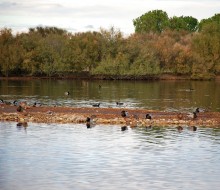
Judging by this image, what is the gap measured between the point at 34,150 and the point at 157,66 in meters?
108

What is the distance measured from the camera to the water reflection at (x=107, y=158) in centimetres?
2817

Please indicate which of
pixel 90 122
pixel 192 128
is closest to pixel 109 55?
pixel 90 122

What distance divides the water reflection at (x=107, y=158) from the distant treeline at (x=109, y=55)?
94.7m

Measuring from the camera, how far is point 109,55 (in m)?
144

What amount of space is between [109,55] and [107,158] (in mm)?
111578

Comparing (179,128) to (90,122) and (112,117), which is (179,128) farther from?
(90,122)

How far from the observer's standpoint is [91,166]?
3144 centimetres

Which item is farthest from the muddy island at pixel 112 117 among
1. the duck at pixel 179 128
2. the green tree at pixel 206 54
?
the green tree at pixel 206 54

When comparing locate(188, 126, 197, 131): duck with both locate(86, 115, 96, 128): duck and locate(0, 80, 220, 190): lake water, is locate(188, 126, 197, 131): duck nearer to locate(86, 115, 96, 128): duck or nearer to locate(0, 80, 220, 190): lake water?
locate(0, 80, 220, 190): lake water

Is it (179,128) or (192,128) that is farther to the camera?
(192,128)

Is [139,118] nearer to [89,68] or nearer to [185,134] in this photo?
[185,134]

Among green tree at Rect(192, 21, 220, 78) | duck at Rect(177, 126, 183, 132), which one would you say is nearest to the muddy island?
duck at Rect(177, 126, 183, 132)

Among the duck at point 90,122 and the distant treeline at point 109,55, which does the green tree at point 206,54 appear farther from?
the duck at point 90,122

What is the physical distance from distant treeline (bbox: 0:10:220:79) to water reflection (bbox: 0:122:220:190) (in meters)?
94.7
